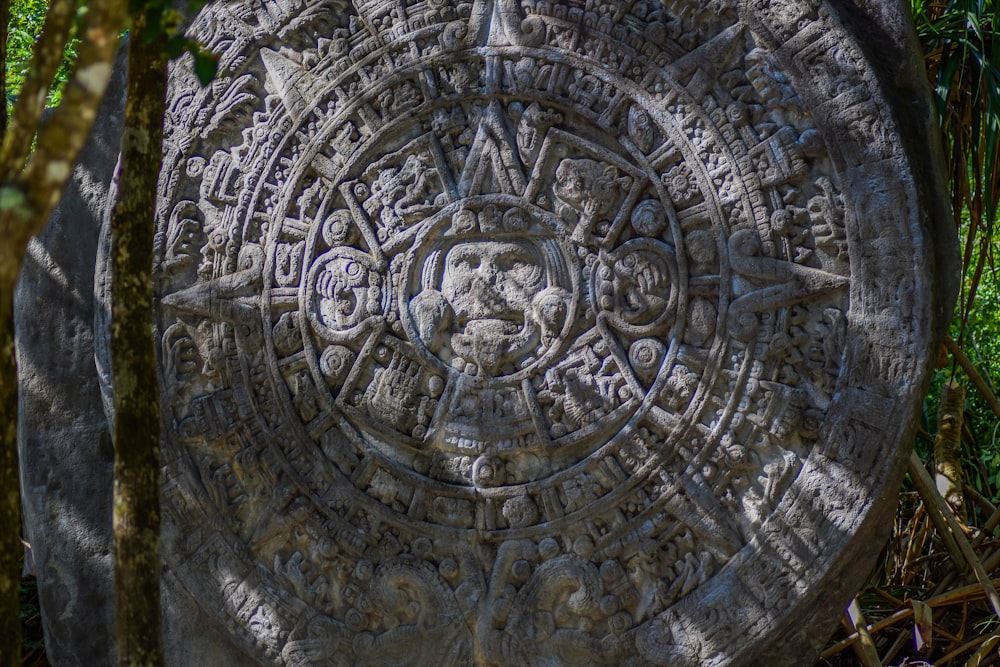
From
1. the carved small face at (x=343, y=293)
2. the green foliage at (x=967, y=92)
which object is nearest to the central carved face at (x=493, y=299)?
the carved small face at (x=343, y=293)

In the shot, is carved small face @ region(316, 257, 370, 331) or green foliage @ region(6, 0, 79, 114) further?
green foliage @ region(6, 0, 79, 114)

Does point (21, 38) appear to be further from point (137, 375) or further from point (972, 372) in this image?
point (972, 372)

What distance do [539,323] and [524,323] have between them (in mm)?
61

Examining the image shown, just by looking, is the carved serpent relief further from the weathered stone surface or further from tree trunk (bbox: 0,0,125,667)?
tree trunk (bbox: 0,0,125,667)

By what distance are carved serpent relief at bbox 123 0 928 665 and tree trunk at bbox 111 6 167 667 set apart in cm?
132

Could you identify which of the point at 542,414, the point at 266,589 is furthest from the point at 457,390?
the point at 266,589

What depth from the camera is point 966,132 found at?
468 cm

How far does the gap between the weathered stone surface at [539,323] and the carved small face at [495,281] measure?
10mm

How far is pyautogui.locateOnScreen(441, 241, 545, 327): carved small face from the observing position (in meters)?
3.96

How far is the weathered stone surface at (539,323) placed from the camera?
368cm

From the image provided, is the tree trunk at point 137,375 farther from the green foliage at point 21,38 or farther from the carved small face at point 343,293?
the green foliage at point 21,38

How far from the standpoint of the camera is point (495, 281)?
13.0 ft

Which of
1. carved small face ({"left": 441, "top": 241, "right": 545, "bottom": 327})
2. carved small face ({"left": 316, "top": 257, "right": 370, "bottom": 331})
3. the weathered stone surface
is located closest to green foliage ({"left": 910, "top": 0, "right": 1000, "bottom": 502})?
the weathered stone surface

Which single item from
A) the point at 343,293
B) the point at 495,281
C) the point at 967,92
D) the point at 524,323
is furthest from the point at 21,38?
the point at 967,92
